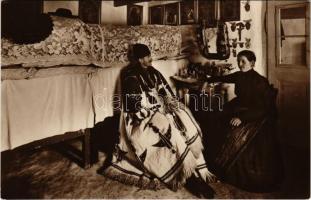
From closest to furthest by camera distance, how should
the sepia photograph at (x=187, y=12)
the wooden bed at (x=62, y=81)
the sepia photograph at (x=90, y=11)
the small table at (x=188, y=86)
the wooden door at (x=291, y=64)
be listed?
the wooden bed at (x=62, y=81) < the wooden door at (x=291, y=64) < the small table at (x=188, y=86) < the sepia photograph at (x=90, y=11) < the sepia photograph at (x=187, y=12)

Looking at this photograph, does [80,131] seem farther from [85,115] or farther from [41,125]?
[41,125]

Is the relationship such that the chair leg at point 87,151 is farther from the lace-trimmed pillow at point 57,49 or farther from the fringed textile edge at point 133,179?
the lace-trimmed pillow at point 57,49

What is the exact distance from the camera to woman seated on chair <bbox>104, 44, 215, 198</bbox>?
2682 millimetres

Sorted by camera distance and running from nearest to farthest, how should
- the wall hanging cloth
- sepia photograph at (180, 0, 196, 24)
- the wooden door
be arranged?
the wooden door, the wall hanging cloth, sepia photograph at (180, 0, 196, 24)

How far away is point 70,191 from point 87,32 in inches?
62.8

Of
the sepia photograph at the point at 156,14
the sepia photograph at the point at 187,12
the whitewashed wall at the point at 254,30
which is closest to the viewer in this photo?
the whitewashed wall at the point at 254,30

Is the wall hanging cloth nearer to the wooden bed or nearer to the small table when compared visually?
the small table

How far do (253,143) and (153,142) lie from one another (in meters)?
0.97

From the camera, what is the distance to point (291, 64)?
349 cm

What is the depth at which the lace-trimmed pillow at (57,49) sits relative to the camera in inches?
87.3

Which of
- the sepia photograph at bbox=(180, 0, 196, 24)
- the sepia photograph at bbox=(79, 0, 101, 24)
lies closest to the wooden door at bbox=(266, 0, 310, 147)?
the sepia photograph at bbox=(180, 0, 196, 24)

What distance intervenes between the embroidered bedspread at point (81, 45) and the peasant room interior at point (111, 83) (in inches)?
0.4

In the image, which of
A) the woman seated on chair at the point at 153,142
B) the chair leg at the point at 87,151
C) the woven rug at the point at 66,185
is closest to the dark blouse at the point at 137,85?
the woman seated on chair at the point at 153,142

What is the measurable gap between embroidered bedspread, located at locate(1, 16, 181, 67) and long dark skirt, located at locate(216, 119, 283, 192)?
156 cm
